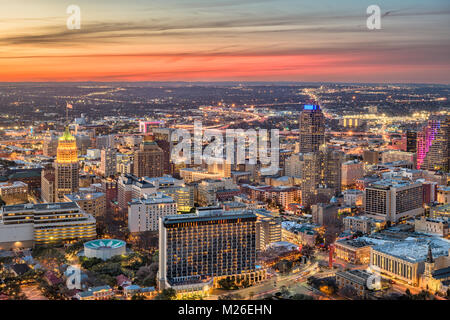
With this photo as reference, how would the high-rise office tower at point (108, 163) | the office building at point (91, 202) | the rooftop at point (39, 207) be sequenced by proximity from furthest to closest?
the high-rise office tower at point (108, 163), the office building at point (91, 202), the rooftop at point (39, 207)

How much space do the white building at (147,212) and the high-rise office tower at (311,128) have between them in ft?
25.4

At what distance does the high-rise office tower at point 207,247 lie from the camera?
6.43 meters

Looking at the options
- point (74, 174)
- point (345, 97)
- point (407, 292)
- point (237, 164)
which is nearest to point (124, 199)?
point (74, 174)

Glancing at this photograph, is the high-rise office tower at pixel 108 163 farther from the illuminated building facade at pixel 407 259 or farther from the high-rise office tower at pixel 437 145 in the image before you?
the high-rise office tower at pixel 437 145

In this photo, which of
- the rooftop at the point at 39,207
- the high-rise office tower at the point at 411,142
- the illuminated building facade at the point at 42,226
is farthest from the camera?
the high-rise office tower at the point at 411,142

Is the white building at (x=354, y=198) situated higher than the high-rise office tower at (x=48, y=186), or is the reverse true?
the high-rise office tower at (x=48, y=186)

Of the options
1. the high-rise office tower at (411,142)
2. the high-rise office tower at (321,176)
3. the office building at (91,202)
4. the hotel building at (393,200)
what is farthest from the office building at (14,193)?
the high-rise office tower at (411,142)

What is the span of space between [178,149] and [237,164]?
6.79ft

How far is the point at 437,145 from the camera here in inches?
581

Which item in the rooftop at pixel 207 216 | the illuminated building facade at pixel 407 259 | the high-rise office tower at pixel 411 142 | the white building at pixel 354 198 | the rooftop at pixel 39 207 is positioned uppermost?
the high-rise office tower at pixel 411 142

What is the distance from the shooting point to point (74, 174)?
11.1 metres

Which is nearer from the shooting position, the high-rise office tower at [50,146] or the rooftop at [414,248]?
the rooftop at [414,248]

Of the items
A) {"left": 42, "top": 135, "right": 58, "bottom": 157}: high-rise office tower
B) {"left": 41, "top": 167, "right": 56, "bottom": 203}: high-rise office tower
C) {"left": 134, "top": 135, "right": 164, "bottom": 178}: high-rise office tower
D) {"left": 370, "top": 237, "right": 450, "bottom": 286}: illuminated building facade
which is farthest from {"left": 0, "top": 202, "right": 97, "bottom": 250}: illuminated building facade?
{"left": 42, "top": 135, "right": 58, "bottom": 157}: high-rise office tower

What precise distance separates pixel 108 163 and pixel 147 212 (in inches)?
222
